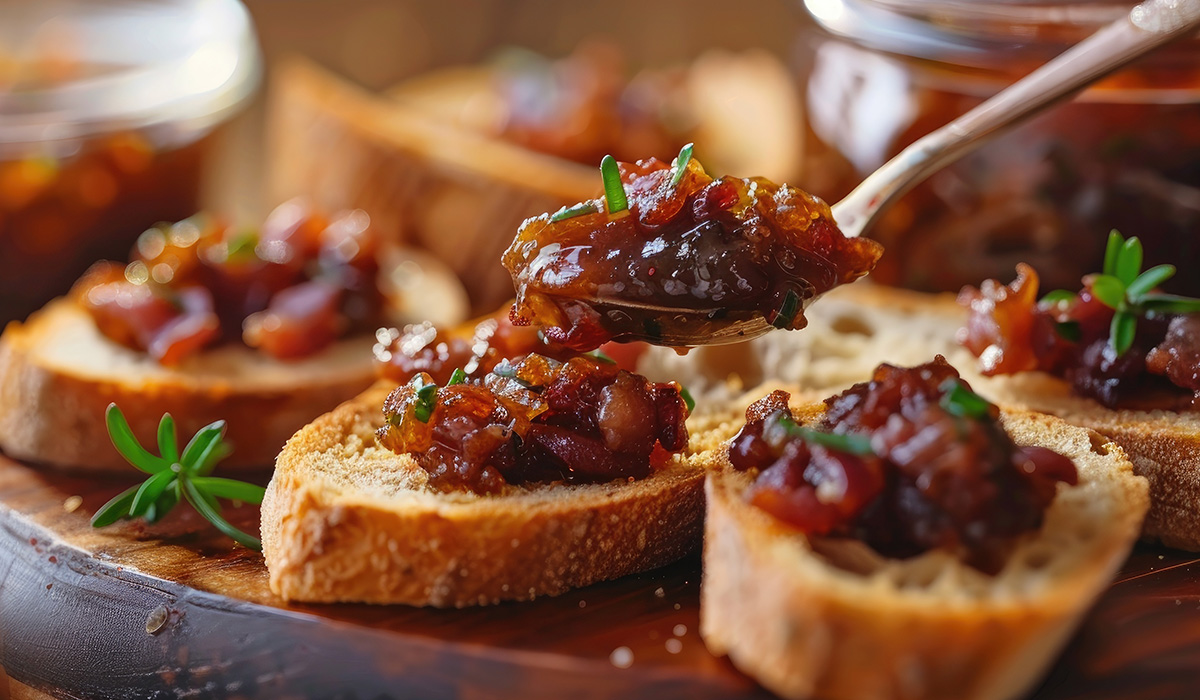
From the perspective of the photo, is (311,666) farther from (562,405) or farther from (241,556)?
(562,405)

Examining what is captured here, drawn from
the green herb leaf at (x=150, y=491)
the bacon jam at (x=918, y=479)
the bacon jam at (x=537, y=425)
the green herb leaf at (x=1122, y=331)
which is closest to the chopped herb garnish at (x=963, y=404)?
the bacon jam at (x=918, y=479)

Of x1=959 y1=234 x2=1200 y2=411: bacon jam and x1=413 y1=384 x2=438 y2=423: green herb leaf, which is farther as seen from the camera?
x1=959 y1=234 x2=1200 y2=411: bacon jam

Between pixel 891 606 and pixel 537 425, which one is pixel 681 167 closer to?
pixel 537 425

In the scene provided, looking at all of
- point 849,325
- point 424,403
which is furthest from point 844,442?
point 849,325

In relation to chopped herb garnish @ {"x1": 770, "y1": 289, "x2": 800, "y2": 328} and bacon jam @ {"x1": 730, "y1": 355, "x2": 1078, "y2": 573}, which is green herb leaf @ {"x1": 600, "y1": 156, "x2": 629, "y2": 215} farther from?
bacon jam @ {"x1": 730, "y1": 355, "x2": 1078, "y2": 573}

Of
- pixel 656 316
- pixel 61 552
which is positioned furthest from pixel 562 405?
pixel 61 552

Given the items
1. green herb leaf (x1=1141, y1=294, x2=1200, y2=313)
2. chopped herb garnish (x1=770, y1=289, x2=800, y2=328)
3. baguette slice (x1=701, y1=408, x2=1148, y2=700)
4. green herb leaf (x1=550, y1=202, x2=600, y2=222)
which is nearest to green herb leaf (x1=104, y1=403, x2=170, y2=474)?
green herb leaf (x1=550, y1=202, x2=600, y2=222)

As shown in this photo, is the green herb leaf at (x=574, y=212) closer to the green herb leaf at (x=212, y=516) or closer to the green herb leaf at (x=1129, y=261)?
the green herb leaf at (x=212, y=516)
